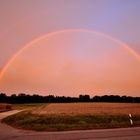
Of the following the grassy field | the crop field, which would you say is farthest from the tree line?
the grassy field

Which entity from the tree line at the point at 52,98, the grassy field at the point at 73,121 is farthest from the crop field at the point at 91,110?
the tree line at the point at 52,98

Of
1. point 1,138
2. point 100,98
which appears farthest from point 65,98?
point 1,138

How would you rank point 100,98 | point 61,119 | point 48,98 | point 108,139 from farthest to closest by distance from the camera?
point 48,98
point 100,98
point 61,119
point 108,139

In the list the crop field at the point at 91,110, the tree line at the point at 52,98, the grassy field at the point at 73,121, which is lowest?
the grassy field at the point at 73,121

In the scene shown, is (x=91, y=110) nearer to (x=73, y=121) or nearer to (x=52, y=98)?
(x=73, y=121)

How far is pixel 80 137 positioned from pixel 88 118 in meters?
12.3

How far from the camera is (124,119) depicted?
27.2m

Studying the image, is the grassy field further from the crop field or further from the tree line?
the tree line

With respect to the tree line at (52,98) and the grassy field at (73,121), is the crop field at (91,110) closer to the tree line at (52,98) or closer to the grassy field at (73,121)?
the grassy field at (73,121)

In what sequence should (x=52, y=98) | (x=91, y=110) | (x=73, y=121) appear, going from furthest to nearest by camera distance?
(x=52, y=98)
(x=91, y=110)
(x=73, y=121)

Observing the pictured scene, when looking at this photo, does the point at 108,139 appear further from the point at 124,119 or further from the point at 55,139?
the point at 124,119

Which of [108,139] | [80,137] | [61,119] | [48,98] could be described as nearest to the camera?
[108,139]

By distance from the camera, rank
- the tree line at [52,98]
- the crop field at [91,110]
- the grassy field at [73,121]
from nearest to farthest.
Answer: the grassy field at [73,121], the crop field at [91,110], the tree line at [52,98]

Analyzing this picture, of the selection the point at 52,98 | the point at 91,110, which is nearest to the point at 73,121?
the point at 91,110
